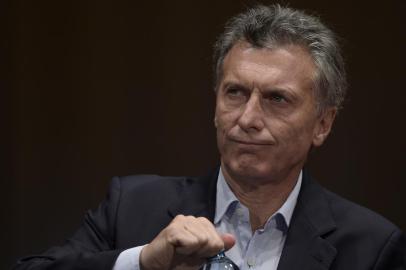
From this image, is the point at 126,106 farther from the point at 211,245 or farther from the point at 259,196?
the point at 211,245

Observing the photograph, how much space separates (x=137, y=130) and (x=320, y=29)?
4.84ft

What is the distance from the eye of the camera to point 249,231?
2107mm

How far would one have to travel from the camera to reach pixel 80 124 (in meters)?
3.45

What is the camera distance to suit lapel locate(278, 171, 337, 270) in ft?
6.72

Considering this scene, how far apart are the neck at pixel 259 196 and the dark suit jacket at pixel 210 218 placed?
63mm

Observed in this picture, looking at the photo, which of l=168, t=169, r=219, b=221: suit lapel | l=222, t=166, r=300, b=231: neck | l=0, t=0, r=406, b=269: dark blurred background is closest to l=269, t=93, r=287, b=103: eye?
l=222, t=166, r=300, b=231: neck

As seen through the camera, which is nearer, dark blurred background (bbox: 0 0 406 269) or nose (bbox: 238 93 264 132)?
nose (bbox: 238 93 264 132)

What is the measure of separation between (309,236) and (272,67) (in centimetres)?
44

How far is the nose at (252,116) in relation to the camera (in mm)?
2002

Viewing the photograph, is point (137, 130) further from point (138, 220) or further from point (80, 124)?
point (138, 220)

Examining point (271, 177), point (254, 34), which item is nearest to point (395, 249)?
point (271, 177)

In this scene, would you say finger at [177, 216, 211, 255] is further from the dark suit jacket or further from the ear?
the ear

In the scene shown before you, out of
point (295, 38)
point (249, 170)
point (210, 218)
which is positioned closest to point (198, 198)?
point (210, 218)

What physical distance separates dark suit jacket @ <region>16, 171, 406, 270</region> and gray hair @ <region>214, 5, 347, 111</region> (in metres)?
0.28
